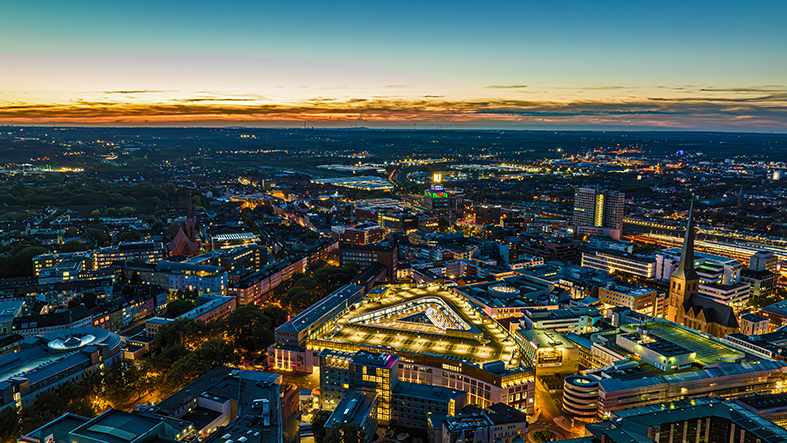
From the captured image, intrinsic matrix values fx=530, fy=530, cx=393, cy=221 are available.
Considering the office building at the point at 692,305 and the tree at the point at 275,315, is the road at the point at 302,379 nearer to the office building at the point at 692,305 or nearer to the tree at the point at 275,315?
the tree at the point at 275,315

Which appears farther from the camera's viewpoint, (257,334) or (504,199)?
(504,199)

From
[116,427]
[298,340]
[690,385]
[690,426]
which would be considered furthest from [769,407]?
[116,427]

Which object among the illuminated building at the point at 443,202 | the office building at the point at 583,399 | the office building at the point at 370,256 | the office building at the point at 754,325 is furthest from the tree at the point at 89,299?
the illuminated building at the point at 443,202

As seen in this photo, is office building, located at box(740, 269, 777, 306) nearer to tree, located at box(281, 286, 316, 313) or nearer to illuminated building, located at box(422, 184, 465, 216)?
tree, located at box(281, 286, 316, 313)

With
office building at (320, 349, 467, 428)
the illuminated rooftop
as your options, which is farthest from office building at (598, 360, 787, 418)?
office building at (320, 349, 467, 428)

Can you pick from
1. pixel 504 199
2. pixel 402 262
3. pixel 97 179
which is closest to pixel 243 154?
pixel 97 179

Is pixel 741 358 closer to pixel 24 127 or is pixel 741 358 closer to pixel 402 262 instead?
pixel 402 262

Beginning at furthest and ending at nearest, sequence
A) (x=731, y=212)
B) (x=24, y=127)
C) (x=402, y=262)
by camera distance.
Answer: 1. (x=24, y=127)
2. (x=731, y=212)
3. (x=402, y=262)

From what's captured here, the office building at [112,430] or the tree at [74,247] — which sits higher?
the office building at [112,430]

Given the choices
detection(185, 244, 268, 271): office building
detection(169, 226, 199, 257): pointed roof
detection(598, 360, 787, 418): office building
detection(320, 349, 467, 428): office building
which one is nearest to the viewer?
detection(320, 349, 467, 428): office building
